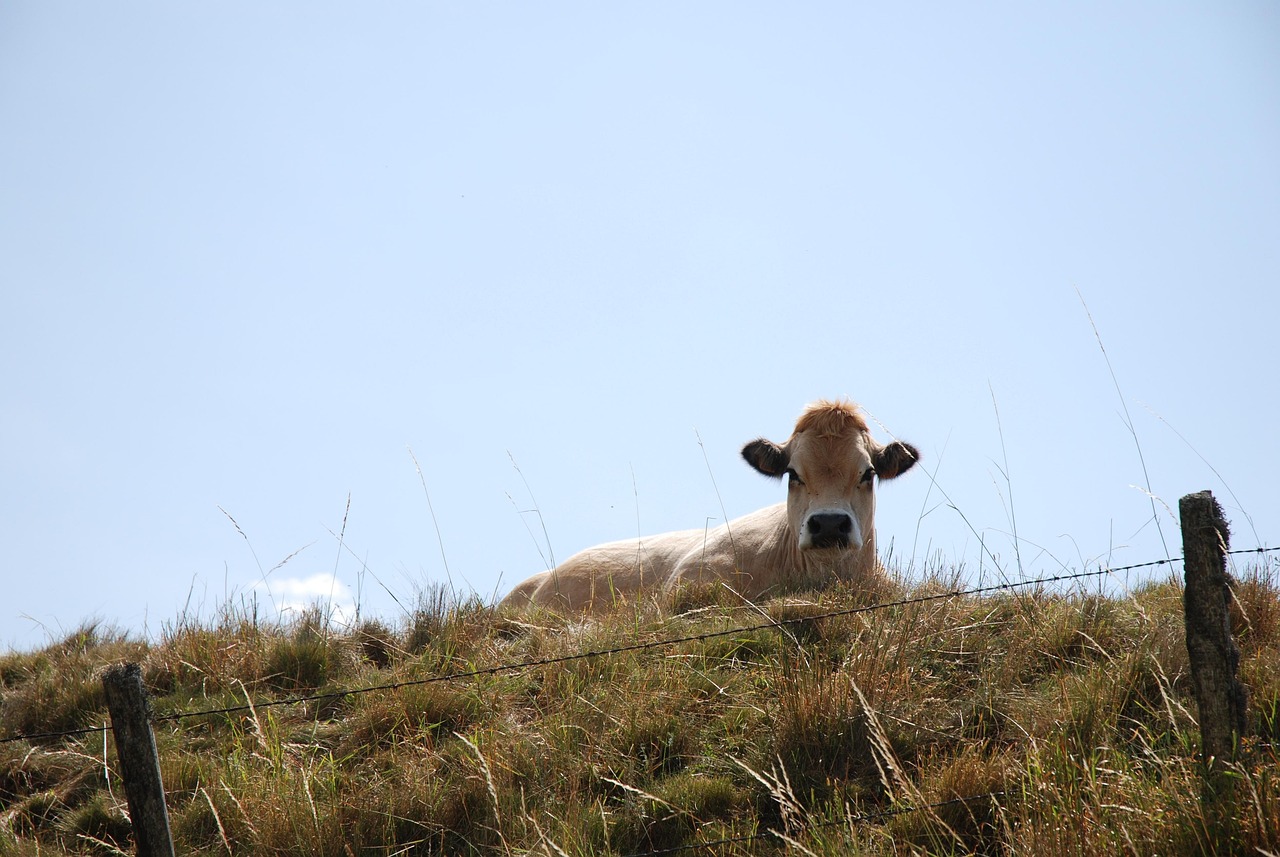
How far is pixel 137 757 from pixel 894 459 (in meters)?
6.72

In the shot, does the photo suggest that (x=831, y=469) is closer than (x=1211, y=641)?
No

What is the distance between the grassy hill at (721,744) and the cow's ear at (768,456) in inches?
101

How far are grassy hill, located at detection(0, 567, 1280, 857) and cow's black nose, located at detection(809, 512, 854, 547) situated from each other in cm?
121

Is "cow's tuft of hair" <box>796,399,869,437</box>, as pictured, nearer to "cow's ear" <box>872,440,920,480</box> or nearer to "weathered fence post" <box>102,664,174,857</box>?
"cow's ear" <box>872,440,920,480</box>

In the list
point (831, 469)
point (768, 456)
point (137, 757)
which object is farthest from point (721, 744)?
point (768, 456)

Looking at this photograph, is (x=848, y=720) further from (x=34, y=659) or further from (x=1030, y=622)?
(x=34, y=659)

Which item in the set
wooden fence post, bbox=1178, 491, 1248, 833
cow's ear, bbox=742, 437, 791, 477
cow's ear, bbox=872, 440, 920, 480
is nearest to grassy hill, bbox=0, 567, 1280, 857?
wooden fence post, bbox=1178, 491, 1248, 833

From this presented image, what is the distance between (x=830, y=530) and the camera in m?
8.20

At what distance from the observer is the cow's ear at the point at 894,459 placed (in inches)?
364

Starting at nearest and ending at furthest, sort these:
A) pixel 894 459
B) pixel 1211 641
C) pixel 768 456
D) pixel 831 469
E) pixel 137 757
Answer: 1. pixel 1211 641
2. pixel 137 757
3. pixel 831 469
4. pixel 894 459
5. pixel 768 456

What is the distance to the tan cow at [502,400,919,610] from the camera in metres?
8.27

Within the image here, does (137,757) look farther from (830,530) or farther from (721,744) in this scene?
(830,530)

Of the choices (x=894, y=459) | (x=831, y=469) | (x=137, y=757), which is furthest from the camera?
(x=894, y=459)

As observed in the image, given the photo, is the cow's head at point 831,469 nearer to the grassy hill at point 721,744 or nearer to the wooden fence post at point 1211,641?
the grassy hill at point 721,744
